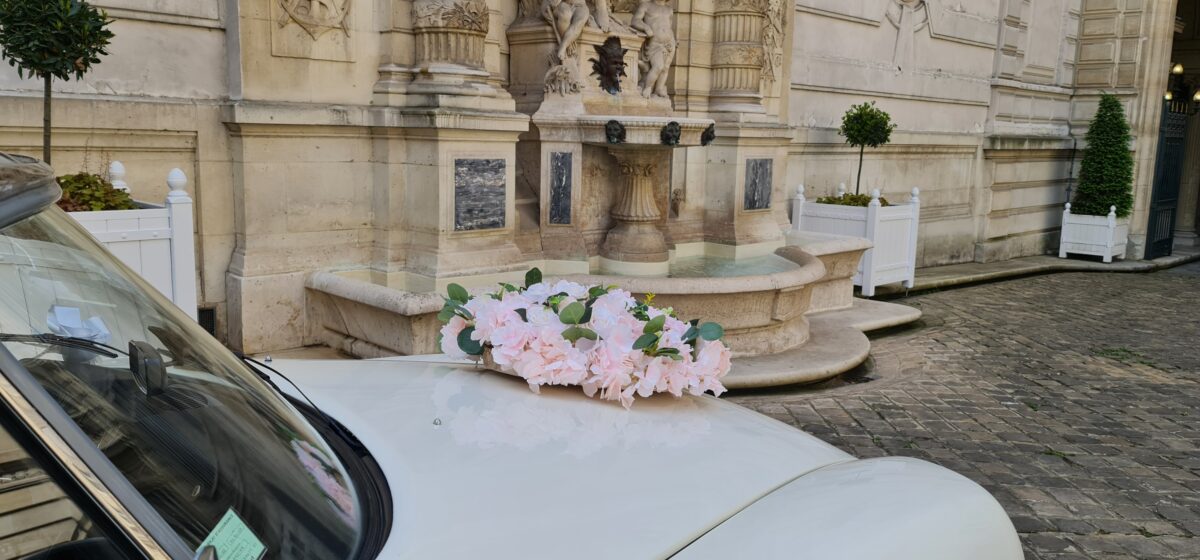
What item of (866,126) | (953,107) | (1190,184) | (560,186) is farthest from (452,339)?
(1190,184)

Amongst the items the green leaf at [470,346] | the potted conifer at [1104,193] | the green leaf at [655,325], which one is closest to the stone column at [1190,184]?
the potted conifer at [1104,193]

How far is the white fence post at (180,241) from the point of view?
572 centimetres

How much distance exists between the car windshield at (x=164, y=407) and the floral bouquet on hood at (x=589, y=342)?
2.16 ft

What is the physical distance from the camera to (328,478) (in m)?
1.68

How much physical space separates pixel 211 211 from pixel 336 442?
5.51m

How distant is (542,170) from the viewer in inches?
346

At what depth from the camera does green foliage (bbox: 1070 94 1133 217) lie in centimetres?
1727

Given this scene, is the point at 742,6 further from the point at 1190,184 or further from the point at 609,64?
the point at 1190,184

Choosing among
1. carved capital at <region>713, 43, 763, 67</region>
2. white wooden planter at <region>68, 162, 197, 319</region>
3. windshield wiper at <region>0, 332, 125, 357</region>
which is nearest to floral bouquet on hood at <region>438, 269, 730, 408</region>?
windshield wiper at <region>0, 332, 125, 357</region>

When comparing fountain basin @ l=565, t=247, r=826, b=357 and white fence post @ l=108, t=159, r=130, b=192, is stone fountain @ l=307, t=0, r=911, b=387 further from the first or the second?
white fence post @ l=108, t=159, r=130, b=192

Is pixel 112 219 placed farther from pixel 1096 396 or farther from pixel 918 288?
pixel 918 288

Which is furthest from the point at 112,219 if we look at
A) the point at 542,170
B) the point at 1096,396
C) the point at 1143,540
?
the point at 1096,396

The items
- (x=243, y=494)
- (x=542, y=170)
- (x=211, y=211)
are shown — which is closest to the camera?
(x=243, y=494)

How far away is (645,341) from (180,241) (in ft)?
14.0
